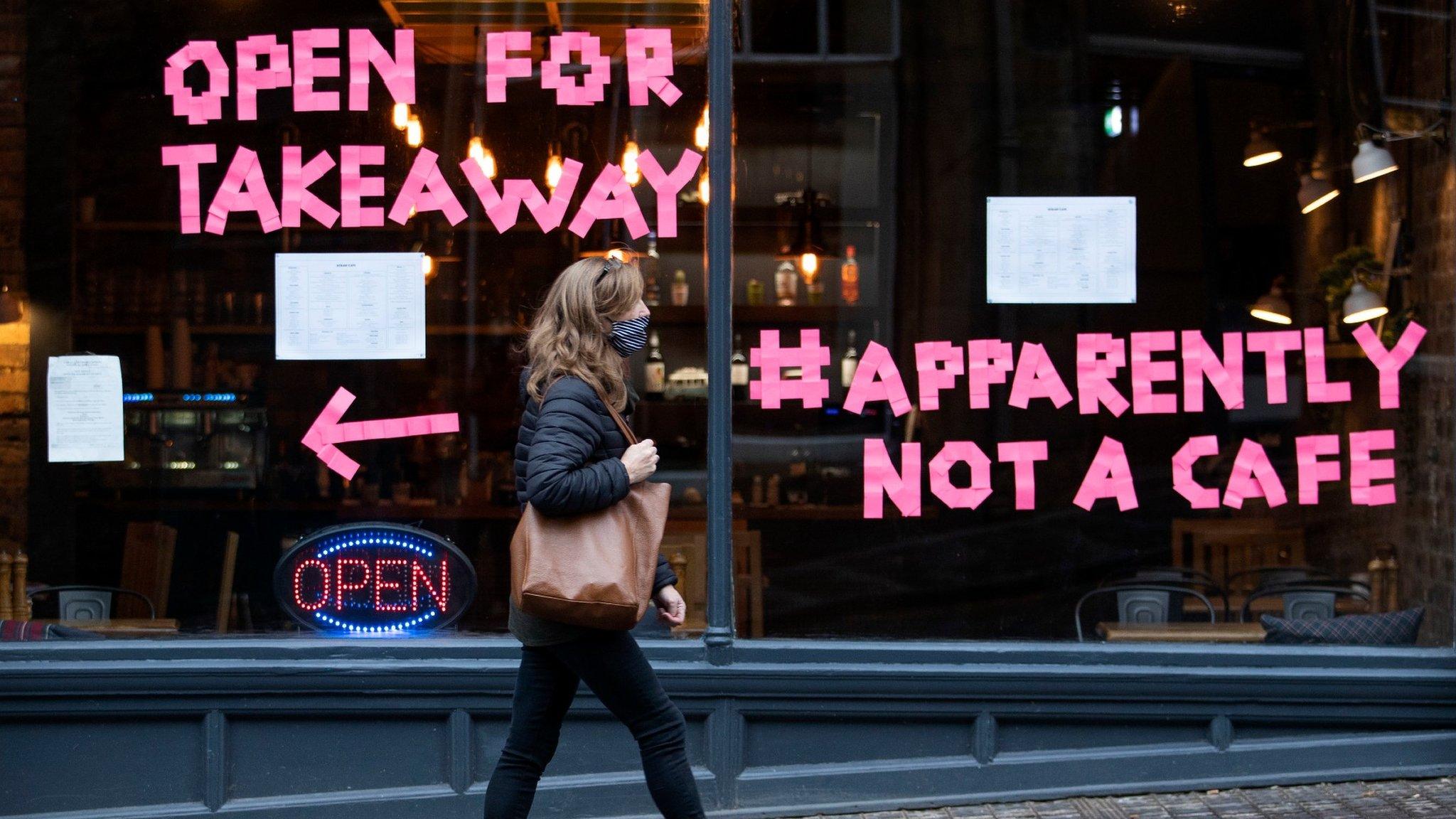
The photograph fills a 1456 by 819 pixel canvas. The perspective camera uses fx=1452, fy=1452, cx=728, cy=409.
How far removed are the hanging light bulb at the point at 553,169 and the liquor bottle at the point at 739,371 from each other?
2.96 feet

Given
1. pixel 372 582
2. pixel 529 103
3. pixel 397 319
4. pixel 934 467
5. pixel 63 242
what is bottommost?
pixel 372 582

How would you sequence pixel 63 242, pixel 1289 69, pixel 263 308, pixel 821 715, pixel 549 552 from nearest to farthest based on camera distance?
1. pixel 549 552
2. pixel 821 715
3. pixel 263 308
4. pixel 63 242
5. pixel 1289 69

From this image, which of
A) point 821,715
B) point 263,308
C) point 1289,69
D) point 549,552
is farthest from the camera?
point 1289,69

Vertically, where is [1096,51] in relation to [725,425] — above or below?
above

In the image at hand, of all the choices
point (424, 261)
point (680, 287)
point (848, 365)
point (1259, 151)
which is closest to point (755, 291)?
point (680, 287)

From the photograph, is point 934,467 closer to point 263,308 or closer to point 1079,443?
point 1079,443

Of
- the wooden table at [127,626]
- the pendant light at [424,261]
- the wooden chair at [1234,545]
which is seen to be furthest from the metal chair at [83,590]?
the wooden chair at [1234,545]

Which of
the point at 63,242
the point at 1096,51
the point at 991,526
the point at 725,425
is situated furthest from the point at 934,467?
the point at 63,242

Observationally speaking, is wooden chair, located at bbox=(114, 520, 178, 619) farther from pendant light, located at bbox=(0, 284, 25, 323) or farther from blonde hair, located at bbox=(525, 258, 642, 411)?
blonde hair, located at bbox=(525, 258, 642, 411)

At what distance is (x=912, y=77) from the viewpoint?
6.75 m

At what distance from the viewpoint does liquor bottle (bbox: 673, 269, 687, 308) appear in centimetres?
605

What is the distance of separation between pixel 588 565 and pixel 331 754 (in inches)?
76.1

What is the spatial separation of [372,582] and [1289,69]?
4476mm

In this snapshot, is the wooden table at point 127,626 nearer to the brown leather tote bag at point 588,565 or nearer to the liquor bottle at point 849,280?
the brown leather tote bag at point 588,565
